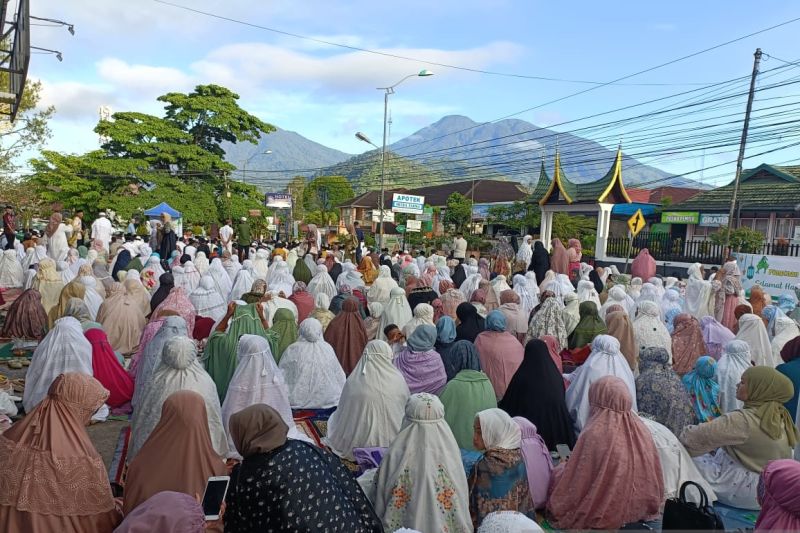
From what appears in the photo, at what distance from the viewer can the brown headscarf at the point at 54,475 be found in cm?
281

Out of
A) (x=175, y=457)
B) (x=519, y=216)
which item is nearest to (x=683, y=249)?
(x=519, y=216)

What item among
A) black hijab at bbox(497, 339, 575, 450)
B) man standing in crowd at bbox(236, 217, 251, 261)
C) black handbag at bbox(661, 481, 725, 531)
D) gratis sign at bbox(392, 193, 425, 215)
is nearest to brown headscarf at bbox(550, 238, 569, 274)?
man standing in crowd at bbox(236, 217, 251, 261)

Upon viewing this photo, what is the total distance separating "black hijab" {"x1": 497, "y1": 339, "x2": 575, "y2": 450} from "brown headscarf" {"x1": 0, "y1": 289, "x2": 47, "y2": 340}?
5957 millimetres

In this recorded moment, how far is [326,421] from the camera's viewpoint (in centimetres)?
575

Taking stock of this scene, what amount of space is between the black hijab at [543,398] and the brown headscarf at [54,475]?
119 inches

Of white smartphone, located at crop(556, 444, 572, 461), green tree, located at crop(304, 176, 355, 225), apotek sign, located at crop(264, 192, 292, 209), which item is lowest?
white smartphone, located at crop(556, 444, 572, 461)

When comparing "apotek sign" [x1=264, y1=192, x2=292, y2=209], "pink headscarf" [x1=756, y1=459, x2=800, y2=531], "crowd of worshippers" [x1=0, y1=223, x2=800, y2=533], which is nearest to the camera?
"pink headscarf" [x1=756, y1=459, x2=800, y2=531]

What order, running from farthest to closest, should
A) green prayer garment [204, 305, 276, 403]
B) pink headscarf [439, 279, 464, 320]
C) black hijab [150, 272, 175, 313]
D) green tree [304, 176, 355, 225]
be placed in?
green tree [304, 176, 355, 225] → black hijab [150, 272, 175, 313] → pink headscarf [439, 279, 464, 320] → green prayer garment [204, 305, 276, 403]

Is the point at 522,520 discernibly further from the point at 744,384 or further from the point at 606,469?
the point at 744,384

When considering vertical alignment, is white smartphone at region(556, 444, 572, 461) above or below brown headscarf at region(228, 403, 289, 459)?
below

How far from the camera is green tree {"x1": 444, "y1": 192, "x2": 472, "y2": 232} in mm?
29328

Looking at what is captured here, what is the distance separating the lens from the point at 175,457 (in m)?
3.39

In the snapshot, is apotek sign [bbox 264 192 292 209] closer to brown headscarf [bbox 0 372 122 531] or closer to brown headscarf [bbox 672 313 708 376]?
brown headscarf [bbox 672 313 708 376]

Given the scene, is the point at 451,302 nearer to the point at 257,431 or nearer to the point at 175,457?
the point at 175,457
